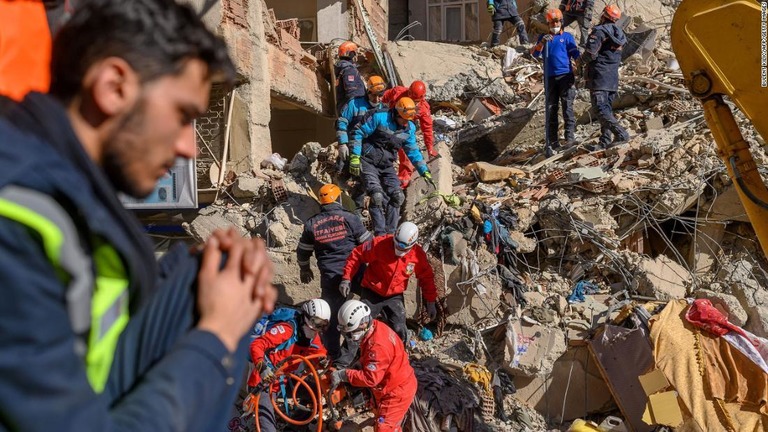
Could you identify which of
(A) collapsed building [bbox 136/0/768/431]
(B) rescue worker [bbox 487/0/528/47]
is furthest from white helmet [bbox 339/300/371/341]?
(B) rescue worker [bbox 487/0/528/47]

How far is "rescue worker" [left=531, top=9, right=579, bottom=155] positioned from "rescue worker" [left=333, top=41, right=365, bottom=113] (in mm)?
2618

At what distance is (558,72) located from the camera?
32.8ft

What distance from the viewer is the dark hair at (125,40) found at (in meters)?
1.09

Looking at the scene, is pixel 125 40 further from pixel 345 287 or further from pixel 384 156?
pixel 384 156

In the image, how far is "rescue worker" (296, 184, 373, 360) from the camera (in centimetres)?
761

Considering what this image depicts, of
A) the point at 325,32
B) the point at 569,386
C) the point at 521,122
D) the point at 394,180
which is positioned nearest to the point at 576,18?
the point at 521,122

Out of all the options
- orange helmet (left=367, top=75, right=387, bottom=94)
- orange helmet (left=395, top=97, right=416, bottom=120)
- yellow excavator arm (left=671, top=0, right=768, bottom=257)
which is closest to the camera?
yellow excavator arm (left=671, top=0, right=768, bottom=257)

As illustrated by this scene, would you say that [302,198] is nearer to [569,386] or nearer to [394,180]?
[394,180]

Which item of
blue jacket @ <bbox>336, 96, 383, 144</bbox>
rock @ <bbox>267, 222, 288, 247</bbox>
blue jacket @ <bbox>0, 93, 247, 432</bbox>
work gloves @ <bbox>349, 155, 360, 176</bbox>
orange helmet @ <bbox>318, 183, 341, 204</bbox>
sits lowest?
rock @ <bbox>267, 222, 288, 247</bbox>

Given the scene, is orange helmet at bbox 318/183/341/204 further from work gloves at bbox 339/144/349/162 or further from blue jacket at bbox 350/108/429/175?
work gloves at bbox 339/144/349/162

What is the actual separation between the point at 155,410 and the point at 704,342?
6220 mm

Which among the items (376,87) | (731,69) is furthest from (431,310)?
(731,69)

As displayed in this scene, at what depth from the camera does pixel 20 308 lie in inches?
35.6

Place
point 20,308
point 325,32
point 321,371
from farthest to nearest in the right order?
point 325,32 → point 321,371 → point 20,308
